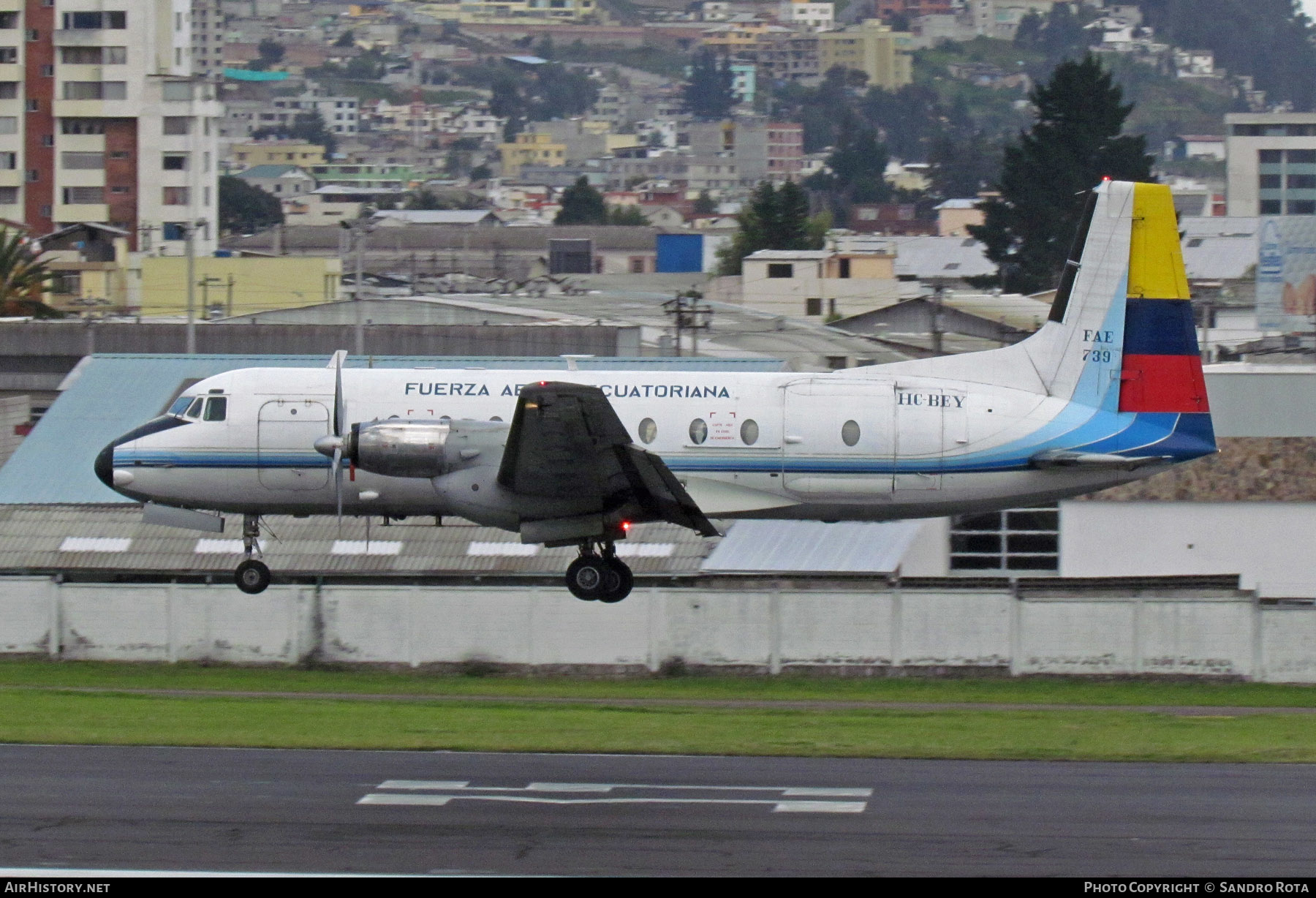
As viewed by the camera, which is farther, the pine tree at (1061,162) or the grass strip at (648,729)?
the pine tree at (1061,162)

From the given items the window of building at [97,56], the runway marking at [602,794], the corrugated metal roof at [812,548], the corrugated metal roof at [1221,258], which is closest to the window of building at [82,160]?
the window of building at [97,56]

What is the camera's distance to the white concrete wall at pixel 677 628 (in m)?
37.7

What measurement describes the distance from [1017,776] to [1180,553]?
20770 mm

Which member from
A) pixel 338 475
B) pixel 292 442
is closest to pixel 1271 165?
pixel 292 442

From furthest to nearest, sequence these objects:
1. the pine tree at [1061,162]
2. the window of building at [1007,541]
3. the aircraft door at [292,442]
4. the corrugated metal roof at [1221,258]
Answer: the corrugated metal roof at [1221,258]
the pine tree at [1061,162]
the window of building at [1007,541]
the aircraft door at [292,442]

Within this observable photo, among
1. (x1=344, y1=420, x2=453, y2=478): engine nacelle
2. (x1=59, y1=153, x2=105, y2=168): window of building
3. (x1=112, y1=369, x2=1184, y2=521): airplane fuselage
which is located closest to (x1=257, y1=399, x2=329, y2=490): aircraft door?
(x1=112, y1=369, x2=1184, y2=521): airplane fuselage

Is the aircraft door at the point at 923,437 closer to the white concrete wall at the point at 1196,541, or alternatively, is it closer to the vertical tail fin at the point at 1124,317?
the vertical tail fin at the point at 1124,317

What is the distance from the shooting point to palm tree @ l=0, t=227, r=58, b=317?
83.3 meters

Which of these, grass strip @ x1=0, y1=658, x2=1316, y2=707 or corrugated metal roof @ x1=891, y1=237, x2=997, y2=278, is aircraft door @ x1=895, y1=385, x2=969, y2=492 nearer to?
grass strip @ x1=0, y1=658, x2=1316, y2=707

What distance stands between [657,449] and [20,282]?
63057 mm

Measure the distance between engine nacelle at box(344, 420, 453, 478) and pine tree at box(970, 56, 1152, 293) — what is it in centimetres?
8981

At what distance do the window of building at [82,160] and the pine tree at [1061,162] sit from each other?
6602 centimetres

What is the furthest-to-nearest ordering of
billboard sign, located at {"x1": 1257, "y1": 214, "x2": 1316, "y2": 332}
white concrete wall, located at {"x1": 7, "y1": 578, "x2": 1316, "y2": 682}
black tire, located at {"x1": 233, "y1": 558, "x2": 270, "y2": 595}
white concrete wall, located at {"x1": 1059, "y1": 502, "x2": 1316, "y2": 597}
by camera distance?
billboard sign, located at {"x1": 1257, "y1": 214, "x2": 1316, "y2": 332}
white concrete wall, located at {"x1": 1059, "y1": 502, "x2": 1316, "y2": 597}
white concrete wall, located at {"x1": 7, "y1": 578, "x2": 1316, "y2": 682}
black tire, located at {"x1": 233, "y1": 558, "x2": 270, "y2": 595}
